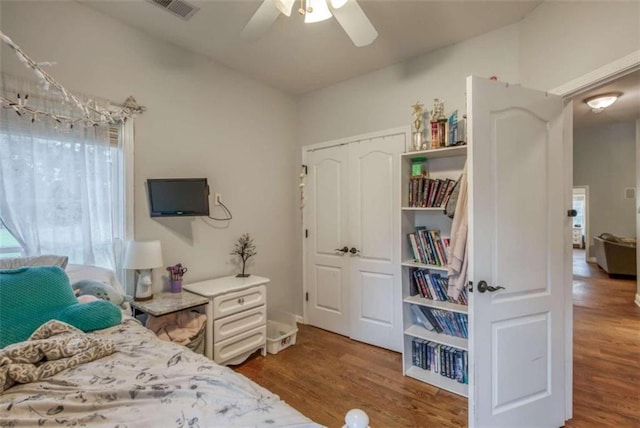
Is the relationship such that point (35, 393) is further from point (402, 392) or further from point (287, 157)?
point (287, 157)

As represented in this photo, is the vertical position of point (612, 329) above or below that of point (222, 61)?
below

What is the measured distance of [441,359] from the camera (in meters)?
2.42

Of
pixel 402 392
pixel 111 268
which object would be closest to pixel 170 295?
pixel 111 268

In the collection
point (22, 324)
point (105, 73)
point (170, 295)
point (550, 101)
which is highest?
point (105, 73)

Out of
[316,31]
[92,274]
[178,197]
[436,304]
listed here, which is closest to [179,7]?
[316,31]

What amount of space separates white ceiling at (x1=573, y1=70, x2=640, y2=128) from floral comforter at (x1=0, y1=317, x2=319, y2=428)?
4.70 meters

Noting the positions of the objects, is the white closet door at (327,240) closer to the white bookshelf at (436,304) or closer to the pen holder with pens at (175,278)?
the white bookshelf at (436,304)

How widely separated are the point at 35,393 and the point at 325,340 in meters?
2.50

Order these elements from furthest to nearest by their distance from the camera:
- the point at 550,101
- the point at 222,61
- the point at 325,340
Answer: the point at 325,340, the point at 222,61, the point at 550,101

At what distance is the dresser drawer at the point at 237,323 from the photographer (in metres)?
2.46

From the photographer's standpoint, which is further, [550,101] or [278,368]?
[278,368]

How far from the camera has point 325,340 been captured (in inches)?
126

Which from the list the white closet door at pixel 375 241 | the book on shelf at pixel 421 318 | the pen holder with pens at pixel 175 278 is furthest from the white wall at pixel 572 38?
the pen holder with pens at pixel 175 278

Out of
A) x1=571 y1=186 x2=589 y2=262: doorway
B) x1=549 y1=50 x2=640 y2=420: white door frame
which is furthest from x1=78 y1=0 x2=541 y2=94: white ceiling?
x1=571 y1=186 x2=589 y2=262: doorway
